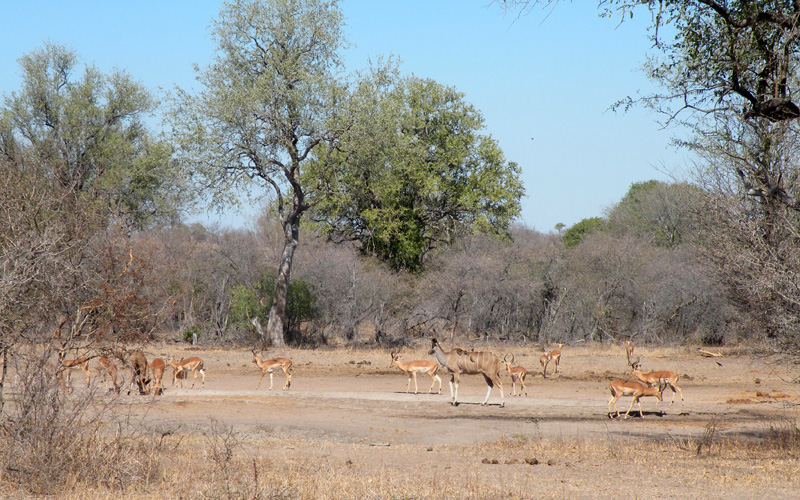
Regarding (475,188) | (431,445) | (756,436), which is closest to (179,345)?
(475,188)

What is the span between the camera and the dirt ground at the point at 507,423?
1052 cm

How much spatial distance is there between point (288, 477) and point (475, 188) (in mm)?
30051

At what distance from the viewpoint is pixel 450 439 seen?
14.4 meters

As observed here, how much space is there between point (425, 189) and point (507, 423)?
73.6 feet

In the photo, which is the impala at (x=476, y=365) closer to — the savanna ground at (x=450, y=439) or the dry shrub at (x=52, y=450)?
the savanna ground at (x=450, y=439)

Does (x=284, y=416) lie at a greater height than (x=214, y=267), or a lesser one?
lesser

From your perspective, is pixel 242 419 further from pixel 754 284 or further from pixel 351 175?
pixel 351 175

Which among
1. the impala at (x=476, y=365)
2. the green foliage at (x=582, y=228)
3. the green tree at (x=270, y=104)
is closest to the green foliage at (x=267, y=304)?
the green tree at (x=270, y=104)

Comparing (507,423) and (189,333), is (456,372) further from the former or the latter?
(189,333)

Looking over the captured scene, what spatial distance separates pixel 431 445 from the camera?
13562mm

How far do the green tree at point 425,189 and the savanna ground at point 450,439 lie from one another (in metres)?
12.0

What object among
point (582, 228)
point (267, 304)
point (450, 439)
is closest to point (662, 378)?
point (450, 439)

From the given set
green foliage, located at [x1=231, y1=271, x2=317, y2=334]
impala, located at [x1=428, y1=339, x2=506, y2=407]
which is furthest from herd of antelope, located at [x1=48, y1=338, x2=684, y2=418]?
green foliage, located at [x1=231, y1=271, x2=317, y2=334]

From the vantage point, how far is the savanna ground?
9.44 m
